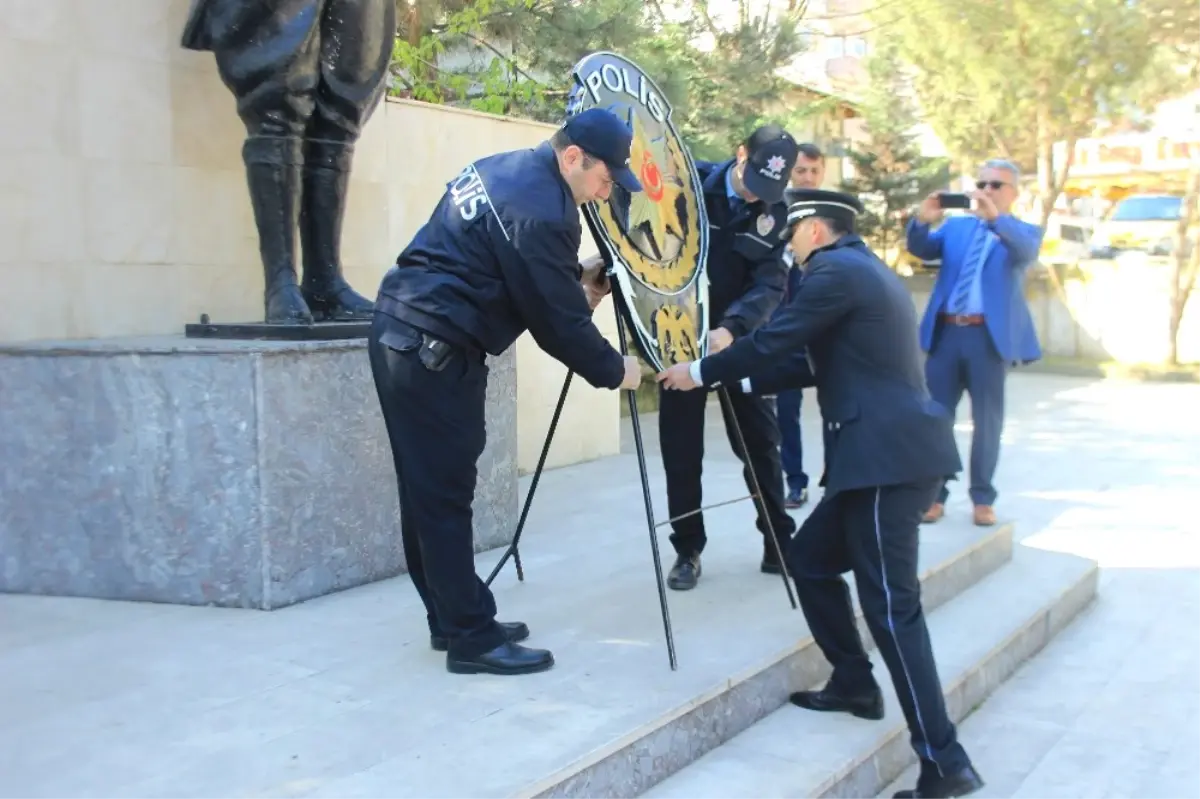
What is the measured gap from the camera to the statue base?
4.44m

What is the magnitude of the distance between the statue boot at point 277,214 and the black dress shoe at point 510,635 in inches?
60.4

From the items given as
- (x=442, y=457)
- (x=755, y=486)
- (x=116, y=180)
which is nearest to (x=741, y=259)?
(x=755, y=486)

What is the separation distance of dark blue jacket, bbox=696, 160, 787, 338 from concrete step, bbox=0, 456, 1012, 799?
1.09 m

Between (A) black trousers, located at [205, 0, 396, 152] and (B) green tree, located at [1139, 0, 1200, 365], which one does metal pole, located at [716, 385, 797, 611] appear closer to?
(A) black trousers, located at [205, 0, 396, 152]

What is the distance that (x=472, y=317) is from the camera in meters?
3.29

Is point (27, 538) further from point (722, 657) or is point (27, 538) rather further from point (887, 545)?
point (887, 545)

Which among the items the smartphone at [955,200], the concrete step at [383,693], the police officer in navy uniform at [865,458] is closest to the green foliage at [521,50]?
the smartphone at [955,200]

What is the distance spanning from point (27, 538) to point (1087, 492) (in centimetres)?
642

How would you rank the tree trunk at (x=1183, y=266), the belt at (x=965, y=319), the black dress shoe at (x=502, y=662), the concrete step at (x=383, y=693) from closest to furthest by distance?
the concrete step at (x=383, y=693) → the black dress shoe at (x=502, y=662) → the belt at (x=965, y=319) → the tree trunk at (x=1183, y=266)

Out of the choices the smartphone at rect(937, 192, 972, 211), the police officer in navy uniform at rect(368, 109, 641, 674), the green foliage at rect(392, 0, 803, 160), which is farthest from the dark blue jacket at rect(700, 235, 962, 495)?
the green foliage at rect(392, 0, 803, 160)

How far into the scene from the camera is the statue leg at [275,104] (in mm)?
4465

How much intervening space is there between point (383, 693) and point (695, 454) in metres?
1.74

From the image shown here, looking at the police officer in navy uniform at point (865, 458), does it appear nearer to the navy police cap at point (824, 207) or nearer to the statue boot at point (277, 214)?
the navy police cap at point (824, 207)

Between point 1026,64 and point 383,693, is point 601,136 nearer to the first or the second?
point 383,693
